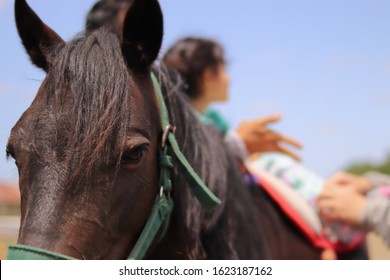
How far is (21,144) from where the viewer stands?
113cm

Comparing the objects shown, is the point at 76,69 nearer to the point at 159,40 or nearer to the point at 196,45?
the point at 159,40

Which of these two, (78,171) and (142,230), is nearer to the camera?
(78,171)

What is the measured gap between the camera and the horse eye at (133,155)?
114 cm

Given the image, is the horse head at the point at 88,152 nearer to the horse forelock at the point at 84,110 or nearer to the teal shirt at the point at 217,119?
the horse forelock at the point at 84,110

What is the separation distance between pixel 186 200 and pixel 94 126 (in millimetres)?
465

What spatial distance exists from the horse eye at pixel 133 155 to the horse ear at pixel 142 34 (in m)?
0.29

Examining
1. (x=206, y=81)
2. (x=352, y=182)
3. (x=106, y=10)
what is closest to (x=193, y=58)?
(x=206, y=81)

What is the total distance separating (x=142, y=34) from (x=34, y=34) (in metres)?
0.33

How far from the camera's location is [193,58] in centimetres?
254

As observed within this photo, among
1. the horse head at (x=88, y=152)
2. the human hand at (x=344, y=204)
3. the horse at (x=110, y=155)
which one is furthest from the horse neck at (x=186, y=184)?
the human hand at (x=344, y=204)

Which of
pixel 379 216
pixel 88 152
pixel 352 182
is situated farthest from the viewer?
pixel 352 182

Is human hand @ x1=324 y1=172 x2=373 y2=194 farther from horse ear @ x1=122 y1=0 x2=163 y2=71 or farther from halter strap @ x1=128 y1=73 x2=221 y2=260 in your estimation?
horse ear @ x1=122 y1=0 x2=163 y2=71

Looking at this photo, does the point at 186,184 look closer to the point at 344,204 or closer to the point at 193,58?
the point at 344,204
